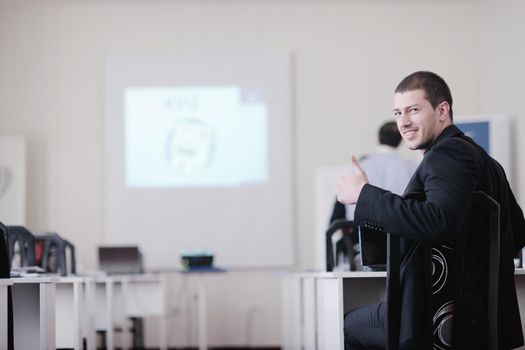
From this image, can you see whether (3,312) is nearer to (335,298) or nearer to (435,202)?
(335,298)

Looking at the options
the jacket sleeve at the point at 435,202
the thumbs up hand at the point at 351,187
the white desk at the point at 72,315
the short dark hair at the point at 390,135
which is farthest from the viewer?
the short dark hair at the point at 390,135

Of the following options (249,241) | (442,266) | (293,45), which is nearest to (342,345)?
(442,266)

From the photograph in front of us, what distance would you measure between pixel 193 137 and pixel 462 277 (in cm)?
583

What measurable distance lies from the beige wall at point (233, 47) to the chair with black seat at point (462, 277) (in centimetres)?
570

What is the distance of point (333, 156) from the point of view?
27.2 ft

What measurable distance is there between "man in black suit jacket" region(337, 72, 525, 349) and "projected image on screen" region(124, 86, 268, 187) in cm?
544

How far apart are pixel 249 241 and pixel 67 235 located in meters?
1.76

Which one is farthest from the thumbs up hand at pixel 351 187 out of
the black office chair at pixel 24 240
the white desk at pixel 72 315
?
the black office chair at pixel 24 240

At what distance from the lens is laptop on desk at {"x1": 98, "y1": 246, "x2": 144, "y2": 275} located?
6.57 metres

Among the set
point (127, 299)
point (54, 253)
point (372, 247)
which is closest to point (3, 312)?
point (372, 247)

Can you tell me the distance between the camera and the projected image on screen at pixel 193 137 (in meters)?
8.12

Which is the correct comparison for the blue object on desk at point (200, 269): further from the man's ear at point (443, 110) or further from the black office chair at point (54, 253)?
the man's ear at point (443, 110)

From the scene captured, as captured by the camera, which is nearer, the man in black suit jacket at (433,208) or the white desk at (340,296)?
the man in black suit jacket at (433,208)

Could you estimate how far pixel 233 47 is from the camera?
8.24 meters
